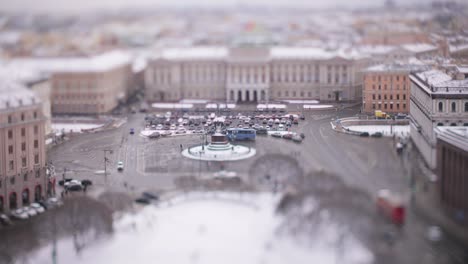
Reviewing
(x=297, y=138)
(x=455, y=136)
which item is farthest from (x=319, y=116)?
(x=455, y=136)

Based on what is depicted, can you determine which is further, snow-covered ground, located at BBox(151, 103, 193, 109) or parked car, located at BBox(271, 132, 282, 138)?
snow-covered ground, located at BBox(151, 103, 193, 109)

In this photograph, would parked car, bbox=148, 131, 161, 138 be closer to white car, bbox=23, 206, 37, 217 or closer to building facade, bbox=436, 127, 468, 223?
white car, bbox=23, 206, 37, 217

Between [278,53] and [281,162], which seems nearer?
[281,162]

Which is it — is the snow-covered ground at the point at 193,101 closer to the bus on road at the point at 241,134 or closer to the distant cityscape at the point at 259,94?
the distant cityscape at the point at 259,94

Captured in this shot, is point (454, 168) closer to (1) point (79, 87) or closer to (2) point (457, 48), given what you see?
(2) point (457, 48)

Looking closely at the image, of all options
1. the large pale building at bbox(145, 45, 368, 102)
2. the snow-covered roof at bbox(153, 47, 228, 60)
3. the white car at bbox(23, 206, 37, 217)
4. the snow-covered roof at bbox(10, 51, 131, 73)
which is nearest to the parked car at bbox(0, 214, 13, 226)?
the white car at bbox(23, 206, 37, 217)

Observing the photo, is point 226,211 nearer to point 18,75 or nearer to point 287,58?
point 18,75

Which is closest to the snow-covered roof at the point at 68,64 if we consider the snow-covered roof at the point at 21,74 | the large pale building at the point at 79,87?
the large pale building at the point at 79,87
